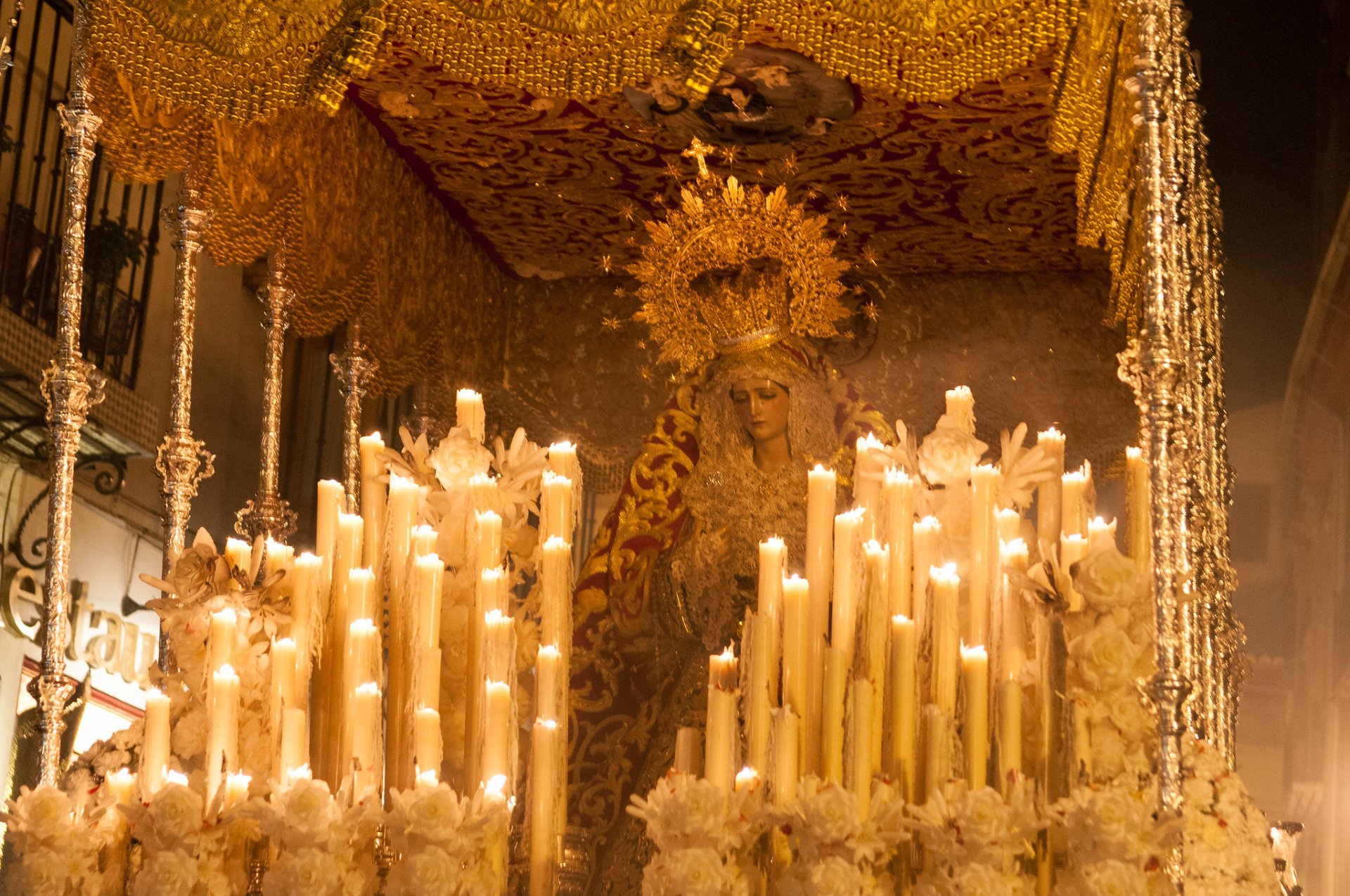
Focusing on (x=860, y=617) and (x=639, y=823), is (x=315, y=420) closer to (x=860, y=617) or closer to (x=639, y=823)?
(x=639, y=823)

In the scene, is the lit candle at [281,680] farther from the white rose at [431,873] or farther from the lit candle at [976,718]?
the lit candle at [976,718]

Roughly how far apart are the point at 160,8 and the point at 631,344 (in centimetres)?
237

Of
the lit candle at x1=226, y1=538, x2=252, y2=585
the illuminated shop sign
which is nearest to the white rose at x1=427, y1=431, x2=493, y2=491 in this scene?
the lit candle at x1=226, y1=538, x2=252, y2=585

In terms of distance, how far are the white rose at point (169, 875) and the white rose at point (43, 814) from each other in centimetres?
17

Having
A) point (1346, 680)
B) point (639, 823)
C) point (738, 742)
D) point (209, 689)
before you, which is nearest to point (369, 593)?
point (209, 689)

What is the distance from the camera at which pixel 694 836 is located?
8.70ft

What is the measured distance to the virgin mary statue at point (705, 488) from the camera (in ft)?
13.8

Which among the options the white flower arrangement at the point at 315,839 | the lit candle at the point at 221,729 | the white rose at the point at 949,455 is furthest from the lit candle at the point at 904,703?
the lit candle at the point at 221,729

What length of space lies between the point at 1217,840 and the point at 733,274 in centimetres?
210

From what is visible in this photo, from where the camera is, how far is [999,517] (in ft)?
9.73

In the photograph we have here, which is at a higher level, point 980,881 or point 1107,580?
point 1107,580

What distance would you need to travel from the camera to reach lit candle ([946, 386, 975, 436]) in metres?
3.10

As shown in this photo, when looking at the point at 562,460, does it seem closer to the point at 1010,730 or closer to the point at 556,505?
the point at 556,505

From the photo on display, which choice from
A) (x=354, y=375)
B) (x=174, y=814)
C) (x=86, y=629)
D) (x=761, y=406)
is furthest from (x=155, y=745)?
(x=86, y=629)
